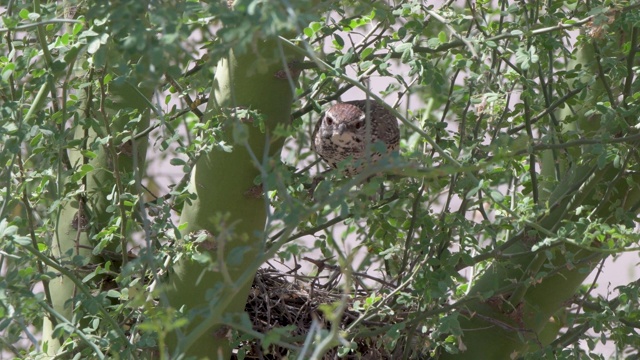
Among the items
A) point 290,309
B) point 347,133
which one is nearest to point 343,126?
point 347,133

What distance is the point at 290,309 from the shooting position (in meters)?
3.29

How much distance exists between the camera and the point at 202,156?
2.80 metres

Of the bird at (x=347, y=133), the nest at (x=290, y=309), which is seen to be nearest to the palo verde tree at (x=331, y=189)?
the nest at (x=290, y=309)

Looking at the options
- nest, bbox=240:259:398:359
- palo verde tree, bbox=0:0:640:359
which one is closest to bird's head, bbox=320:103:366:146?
palo verde tree, bbox=0:0:640:359

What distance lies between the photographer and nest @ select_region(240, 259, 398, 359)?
3.21 m

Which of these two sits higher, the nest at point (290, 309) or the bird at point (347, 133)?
the bird at point (347, 133)

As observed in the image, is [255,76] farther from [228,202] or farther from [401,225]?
[401,225]

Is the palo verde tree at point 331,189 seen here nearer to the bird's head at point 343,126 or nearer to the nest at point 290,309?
the nest at point 290,309

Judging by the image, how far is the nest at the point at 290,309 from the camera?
3.21m

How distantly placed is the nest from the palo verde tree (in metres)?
0.01

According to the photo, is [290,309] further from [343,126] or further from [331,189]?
[331,189]

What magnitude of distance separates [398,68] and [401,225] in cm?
66

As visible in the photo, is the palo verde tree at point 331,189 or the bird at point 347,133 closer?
the palo verde tree at point 331,189

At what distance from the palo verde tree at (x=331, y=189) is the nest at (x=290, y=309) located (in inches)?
0.4
